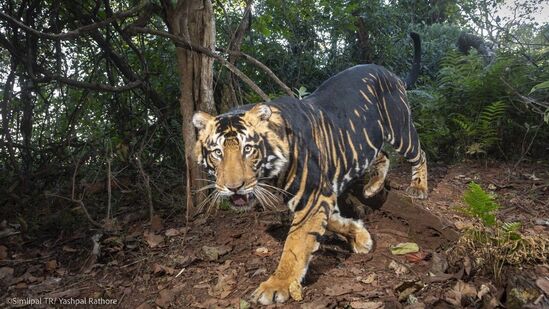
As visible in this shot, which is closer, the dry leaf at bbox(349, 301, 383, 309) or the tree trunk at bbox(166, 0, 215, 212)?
the dry leaf at bbox(349, 301, 383, 309)

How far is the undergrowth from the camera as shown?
2.64 metres

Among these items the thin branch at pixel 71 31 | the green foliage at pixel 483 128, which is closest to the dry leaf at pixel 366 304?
the thin branch at pixel 71 31

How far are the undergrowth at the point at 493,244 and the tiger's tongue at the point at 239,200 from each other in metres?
1.45

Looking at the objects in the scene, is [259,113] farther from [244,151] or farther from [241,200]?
[241,200]

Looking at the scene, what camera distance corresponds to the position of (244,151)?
262 centimetres

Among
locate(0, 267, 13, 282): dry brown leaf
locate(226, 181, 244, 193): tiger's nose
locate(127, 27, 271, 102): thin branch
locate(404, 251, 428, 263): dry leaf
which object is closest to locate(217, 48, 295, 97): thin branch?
locate(127, 27, 271, 102): thin branch

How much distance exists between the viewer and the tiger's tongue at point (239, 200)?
8.55 feet

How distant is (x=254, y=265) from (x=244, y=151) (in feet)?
3.63

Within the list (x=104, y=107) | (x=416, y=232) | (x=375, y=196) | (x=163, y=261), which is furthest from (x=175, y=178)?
(x=416, y=232)

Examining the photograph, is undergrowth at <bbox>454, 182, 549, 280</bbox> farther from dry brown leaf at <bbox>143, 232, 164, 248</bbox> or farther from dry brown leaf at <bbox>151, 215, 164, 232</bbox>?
dry brown leaf at <bbox>151, 215, 164, 232</bbox>

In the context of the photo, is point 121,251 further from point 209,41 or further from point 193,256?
point 209,41

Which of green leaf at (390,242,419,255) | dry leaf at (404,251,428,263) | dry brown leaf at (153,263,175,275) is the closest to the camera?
dry leaf at (404,251,428,263)

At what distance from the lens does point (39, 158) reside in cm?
513

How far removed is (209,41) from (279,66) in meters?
4.80
